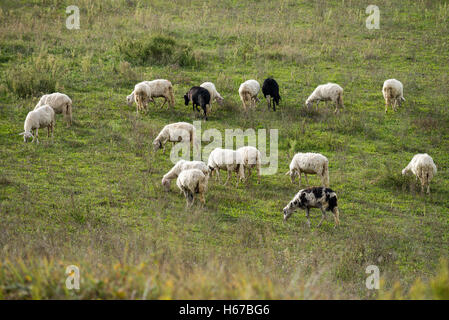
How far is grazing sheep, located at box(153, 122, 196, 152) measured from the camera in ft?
54.2

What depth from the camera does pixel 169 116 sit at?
19453 mm

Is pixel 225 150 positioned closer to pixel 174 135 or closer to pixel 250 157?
pixel 250 157

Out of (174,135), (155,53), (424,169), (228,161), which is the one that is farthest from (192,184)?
(155,53)

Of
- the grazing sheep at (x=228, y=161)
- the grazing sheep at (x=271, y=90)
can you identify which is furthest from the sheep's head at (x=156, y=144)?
the grazing sheep at (x=271, y=90)

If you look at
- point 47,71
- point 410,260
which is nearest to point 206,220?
point 410,260

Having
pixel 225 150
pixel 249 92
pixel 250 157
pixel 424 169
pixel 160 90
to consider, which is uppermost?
pixel 160 90

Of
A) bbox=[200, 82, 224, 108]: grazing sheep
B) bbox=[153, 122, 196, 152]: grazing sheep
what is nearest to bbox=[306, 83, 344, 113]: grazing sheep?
bbox=[200, 82, 224, 108]: grazing sheep

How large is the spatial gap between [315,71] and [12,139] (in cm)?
1300

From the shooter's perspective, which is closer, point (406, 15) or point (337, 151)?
point (337, 151)

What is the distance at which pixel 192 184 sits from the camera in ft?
42.4

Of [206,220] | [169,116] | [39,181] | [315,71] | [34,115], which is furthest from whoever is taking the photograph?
[315,71]

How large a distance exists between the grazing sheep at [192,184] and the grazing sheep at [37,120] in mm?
5682

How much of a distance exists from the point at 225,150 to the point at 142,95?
5.77 m

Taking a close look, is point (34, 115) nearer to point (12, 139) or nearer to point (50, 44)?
point (12, 139)
